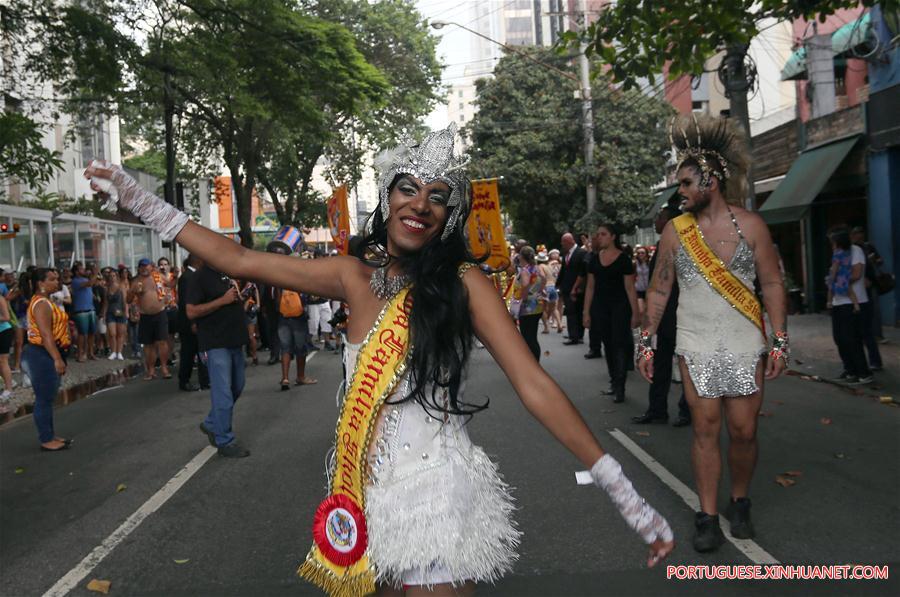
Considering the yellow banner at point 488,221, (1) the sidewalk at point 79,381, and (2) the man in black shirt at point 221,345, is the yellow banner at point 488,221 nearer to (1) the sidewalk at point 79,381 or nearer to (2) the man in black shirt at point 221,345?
(2) the man in black shirt at point 221,345

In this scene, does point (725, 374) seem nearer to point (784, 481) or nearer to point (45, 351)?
point (784, 481)

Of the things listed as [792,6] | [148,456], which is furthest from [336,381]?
[792,6]

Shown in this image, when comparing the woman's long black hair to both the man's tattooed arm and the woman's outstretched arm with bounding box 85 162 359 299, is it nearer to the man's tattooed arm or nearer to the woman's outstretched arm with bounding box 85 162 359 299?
the woman's outstretched arm with bounding box 85 162 359 299

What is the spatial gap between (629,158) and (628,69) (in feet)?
82.5

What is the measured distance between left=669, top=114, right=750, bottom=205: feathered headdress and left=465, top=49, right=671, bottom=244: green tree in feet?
90.1

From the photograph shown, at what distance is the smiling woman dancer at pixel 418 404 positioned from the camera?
7.70ft

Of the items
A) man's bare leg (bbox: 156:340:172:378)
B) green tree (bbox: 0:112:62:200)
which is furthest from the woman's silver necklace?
man's bare leg (bbox: 156:340:172:378)

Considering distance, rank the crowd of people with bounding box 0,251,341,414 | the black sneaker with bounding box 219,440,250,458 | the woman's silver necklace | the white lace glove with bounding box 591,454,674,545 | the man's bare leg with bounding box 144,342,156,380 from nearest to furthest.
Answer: the white lace glove with bounding box 591,454,674,545 < the woman's silver necklace < the black sneaker with bounding box 219,440,250,458 < the crowd of people with bounding box 0,251,341,414 < the man's bare leg with bounding box 144,342,156,380

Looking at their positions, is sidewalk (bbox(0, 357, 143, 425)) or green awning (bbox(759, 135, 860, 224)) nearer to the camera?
sidewalk (bbox(0, 357, 143, 425))

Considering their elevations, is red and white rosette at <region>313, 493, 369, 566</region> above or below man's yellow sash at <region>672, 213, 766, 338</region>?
below

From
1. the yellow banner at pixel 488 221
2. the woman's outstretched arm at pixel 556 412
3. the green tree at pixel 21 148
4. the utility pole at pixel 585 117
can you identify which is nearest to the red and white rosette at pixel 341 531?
the woman's outstretched arm at pixel 556 412

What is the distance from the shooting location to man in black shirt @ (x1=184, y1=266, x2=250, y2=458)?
757cm

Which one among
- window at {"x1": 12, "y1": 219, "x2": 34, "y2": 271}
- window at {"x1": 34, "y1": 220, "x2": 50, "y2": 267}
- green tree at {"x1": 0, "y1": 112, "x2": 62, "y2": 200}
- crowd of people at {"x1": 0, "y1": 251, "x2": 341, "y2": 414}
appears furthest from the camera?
window at {"x1": 34, "y1": 220, "x2": 50, "y2": 267}

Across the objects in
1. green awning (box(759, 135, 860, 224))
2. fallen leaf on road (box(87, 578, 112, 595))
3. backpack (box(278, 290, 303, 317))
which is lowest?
fallen leaf on road (box(87, 578, 112, 595))
